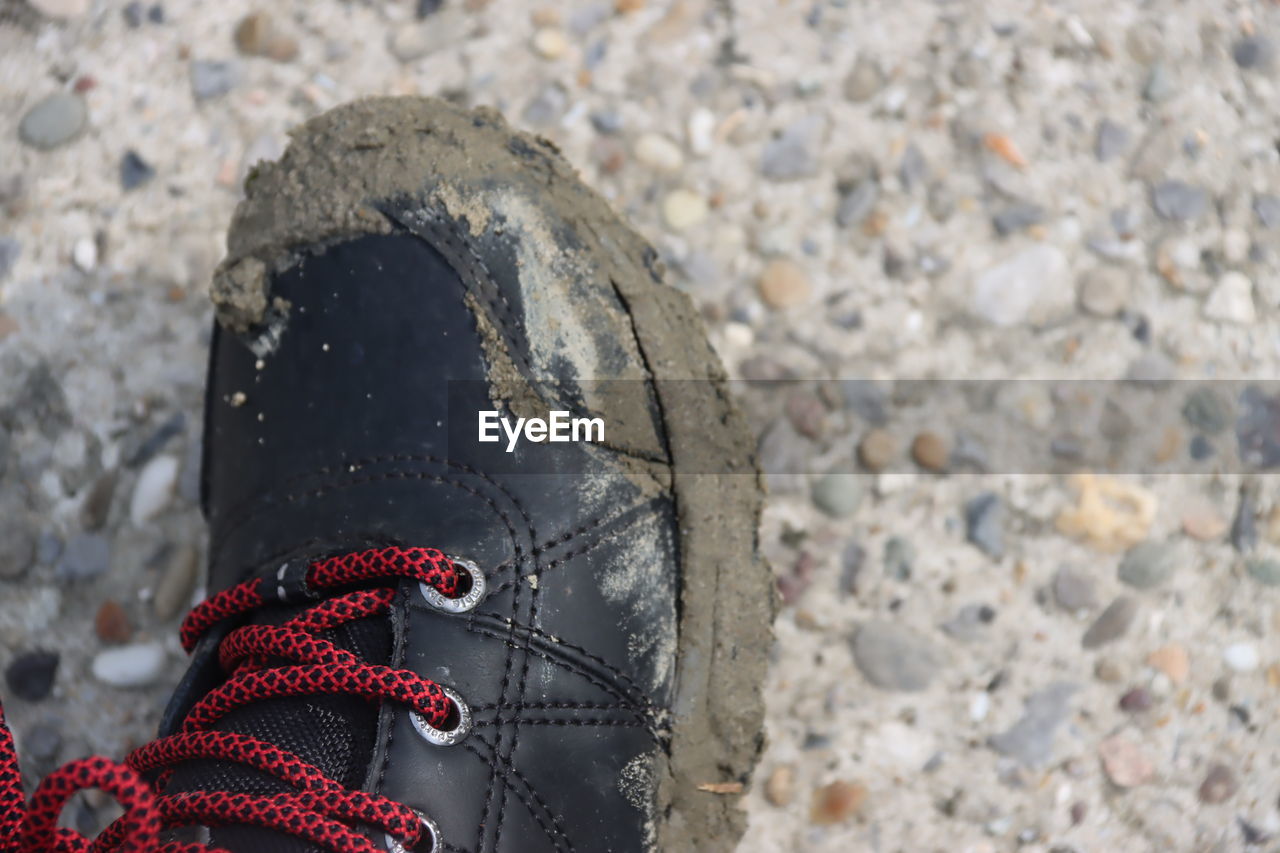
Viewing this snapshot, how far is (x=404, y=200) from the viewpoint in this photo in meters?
1.63

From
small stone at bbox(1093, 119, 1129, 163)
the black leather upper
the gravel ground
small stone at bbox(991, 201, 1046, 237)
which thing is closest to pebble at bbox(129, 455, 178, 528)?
the gravel ground

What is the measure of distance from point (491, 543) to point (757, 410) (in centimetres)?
69

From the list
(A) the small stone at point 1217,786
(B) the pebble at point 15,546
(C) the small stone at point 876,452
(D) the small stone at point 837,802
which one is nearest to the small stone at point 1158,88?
(C) the small stone at point 876,452

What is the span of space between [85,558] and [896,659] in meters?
1.60

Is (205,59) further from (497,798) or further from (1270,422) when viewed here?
(1270,422)

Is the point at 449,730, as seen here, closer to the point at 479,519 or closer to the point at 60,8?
the point at 479,519

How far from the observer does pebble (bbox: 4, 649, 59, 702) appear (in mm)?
2043

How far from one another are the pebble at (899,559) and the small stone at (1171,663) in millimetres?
487

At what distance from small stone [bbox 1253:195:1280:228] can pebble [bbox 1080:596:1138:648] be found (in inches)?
34.0

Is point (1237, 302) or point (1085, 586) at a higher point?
point (1237, 302)

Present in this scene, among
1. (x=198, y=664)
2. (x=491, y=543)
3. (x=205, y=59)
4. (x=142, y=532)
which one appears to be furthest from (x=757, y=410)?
(x=205, y=59)

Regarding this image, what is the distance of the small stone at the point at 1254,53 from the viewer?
7.34ft

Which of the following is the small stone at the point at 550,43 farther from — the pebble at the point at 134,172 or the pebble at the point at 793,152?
the pebble at the point at 134,172

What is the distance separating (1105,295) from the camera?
210cm
